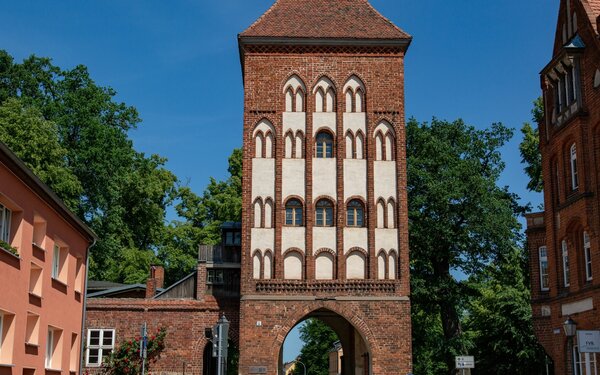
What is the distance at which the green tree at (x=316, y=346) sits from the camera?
267 feet

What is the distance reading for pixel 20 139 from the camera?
36.2m

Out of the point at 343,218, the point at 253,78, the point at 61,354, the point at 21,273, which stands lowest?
the point at 61,354

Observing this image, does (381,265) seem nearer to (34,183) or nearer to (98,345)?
(98,345)

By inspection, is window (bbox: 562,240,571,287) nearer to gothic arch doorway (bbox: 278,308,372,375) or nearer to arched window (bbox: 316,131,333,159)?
gothic arch doorway (bbox: 278,308,372,375)

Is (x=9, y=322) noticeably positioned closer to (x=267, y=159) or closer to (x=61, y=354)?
(x=61, y=354)

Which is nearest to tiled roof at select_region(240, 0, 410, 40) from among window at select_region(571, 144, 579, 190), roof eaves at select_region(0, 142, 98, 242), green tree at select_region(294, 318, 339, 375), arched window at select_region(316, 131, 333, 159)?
arched window at select_region(316, 131, 333, 159)

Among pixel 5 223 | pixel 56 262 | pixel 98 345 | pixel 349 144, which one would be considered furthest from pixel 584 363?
pixel 98 345

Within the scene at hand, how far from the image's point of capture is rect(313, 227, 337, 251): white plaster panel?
31203 millimetres

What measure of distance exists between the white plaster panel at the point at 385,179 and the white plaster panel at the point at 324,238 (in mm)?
2156

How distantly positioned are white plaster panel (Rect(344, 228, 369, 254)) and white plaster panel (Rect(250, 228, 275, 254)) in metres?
2.68

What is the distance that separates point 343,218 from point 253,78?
6.34 m

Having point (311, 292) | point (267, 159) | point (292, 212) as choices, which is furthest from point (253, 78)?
point (311, 292)

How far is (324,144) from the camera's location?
32.2 m

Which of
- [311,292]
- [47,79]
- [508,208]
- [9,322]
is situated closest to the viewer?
[9,322]
